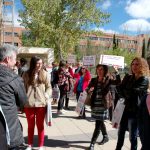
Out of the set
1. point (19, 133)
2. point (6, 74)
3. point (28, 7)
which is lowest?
point (19, 133)

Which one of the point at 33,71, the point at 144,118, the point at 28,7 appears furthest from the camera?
the point at 28,7

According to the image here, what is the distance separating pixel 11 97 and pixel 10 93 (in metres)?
0.06

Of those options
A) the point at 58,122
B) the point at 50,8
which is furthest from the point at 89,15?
the point at 58,122

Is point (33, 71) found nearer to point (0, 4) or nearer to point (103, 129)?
point (103, 129)

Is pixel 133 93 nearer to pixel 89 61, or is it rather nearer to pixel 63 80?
pixel 63 80

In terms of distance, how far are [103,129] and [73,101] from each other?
23.6ft

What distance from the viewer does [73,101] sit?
14141 millimetres

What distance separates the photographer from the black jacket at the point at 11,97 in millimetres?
3869

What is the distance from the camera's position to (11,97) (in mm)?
3967

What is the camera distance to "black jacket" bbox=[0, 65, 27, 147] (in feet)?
12.7

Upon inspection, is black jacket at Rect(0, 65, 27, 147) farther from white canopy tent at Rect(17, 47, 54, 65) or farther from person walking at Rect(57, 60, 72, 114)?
white canopy tent at Rect(17, 47, 54, 65)

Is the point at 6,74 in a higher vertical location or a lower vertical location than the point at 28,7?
lower

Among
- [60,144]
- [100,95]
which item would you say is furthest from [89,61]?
[100,95]

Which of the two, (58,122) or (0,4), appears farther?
(0,4)
